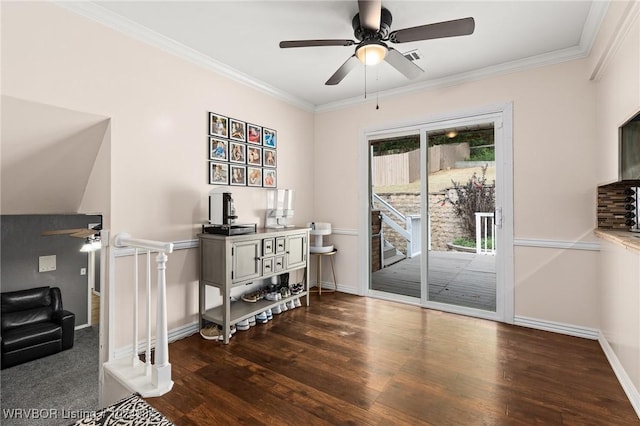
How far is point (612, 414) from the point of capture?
5.72 ft

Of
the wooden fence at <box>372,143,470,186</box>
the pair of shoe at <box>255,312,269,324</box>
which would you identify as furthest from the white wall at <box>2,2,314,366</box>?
the wooden fence at <box>372,143,470,186</box>

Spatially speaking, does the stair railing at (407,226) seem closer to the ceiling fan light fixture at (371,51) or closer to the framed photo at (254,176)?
the framed photo at (254,176)

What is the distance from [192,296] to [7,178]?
179 cm

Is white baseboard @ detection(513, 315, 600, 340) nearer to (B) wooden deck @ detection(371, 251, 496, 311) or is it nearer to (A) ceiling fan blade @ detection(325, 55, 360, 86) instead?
(B) wooden deck @ detection(371, 251, 496, 311)

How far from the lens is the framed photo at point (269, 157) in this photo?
3.67 metres

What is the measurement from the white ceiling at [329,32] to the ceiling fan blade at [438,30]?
1.12ft

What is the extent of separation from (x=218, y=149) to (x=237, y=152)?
25cm

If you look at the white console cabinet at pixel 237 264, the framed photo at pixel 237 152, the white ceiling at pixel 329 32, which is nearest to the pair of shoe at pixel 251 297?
the white console cabinet at pixel 237 264

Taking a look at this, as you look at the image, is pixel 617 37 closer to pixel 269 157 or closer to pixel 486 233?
pixel 486 233

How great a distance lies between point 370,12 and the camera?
1.89m

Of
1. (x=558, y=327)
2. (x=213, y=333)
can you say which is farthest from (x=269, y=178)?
(x=558, y=327)

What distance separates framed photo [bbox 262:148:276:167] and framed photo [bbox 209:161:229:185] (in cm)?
56

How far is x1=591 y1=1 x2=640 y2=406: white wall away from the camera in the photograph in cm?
179

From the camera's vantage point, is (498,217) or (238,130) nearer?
(498,217)
